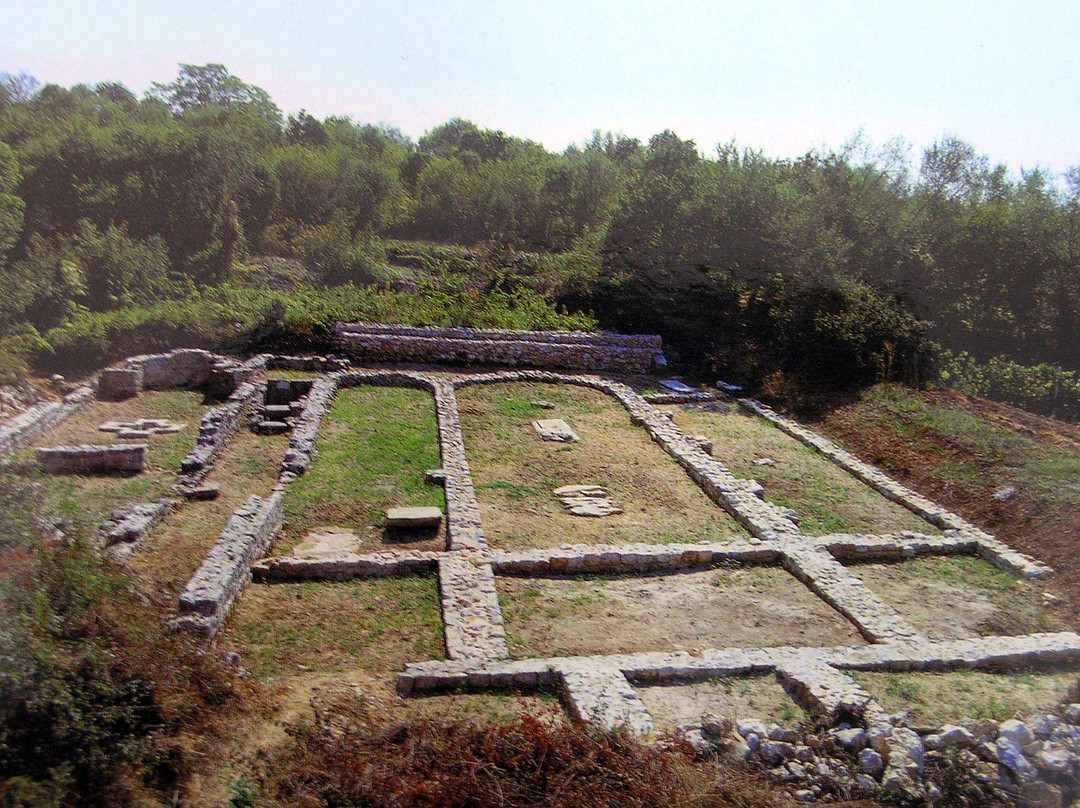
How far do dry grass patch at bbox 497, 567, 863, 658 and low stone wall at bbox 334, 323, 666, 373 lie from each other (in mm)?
10963

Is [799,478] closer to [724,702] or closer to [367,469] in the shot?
[724,702]

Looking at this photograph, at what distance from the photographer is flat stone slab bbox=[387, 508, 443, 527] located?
34.4 ft

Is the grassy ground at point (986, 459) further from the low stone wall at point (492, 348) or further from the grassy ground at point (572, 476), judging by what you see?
the low stone wall at point (492, 348)

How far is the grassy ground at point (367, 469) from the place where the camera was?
10773 mm

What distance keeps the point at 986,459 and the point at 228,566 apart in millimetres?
12170

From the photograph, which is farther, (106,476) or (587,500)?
(587,500)

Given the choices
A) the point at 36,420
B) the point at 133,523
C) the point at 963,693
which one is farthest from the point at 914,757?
the point at 36,420

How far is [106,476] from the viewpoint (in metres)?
11.8

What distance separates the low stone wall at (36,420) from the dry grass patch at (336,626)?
630 cm

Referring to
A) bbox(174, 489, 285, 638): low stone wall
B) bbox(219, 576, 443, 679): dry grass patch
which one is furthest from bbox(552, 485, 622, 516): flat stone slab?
bbox(174, 489, 285, 638): low stone wall

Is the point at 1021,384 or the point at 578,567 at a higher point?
the point at 1021,384

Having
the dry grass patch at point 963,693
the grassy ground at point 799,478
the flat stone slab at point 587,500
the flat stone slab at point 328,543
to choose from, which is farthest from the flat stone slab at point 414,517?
the dry grass patch at point 963,693

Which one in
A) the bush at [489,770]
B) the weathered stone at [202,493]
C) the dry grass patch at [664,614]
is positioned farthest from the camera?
the weathered stone at [202,493]

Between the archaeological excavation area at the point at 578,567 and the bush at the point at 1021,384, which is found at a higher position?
the bush at the point at 1021,384
